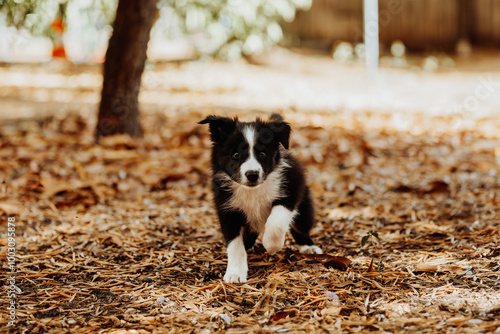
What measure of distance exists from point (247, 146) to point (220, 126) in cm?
31

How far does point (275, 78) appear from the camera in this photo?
14.2 metres

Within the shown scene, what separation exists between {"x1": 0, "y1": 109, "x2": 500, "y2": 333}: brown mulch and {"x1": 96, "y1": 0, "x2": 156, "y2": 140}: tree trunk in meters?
0.31

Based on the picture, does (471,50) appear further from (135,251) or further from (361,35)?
(135,251)

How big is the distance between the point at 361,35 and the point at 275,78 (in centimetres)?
630

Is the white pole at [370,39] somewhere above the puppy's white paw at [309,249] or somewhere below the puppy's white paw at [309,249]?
above

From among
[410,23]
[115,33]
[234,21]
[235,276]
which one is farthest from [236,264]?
[410,23]

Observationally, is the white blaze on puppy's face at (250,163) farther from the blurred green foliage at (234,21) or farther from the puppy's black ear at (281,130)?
the blurred green foliage at (234,21)

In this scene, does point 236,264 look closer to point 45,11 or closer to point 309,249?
point 309,249

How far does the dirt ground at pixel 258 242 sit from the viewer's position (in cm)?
310

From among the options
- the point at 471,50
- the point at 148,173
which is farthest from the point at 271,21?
the point at 148,173

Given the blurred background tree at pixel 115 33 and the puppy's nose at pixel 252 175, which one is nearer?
the puppy's nose at pixel 252 175

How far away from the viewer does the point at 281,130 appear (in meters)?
4.02

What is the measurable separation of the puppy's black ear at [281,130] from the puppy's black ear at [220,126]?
299 mm

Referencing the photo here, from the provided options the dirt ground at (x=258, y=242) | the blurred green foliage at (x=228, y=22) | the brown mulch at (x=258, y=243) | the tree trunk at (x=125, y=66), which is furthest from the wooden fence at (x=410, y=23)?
the tree trunk at (x=125, y=66)
